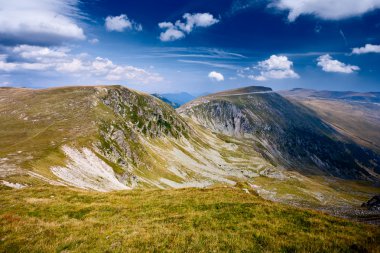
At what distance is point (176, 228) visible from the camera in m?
20.1

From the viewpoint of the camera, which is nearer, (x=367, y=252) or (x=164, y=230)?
(x=367, y=252)

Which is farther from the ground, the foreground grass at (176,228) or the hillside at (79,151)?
the foreground grass at (176,228)

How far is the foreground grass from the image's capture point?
17.0 metres

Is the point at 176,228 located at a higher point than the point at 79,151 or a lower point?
higher

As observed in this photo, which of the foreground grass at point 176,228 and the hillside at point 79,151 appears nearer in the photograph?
the foreground grass at point 176,228

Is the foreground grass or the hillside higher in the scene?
the foreground grass

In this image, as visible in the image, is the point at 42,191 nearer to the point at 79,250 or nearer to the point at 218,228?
the point at 79,250

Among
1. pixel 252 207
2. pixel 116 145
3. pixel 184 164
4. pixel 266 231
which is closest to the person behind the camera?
pixel 266 231

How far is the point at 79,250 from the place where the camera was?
1714 cm

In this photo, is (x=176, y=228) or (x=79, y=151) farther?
(x=79, y=151)

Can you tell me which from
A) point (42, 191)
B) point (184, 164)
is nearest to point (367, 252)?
point (42, 191)

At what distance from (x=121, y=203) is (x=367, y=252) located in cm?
2335

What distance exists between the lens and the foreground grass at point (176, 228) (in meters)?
17.0

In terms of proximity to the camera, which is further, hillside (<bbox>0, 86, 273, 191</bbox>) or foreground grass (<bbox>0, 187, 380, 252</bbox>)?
hillside (<bbox>0, 86, 273, 191</bbox>)
